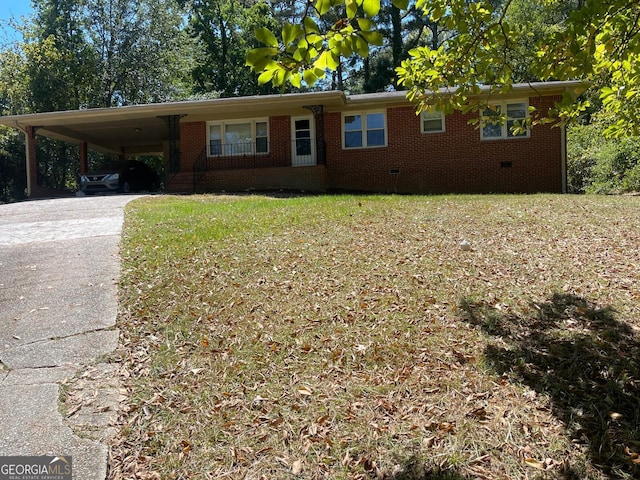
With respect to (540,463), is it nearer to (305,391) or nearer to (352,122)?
(305,391)

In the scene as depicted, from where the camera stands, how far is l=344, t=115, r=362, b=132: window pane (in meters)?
16.3

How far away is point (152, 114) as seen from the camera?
16.2 m

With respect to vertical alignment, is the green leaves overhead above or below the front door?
below

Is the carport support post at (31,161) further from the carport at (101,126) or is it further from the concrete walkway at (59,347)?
the concrete walkway at (59,347)

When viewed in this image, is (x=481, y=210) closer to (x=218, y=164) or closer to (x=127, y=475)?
(x=127, y=475)

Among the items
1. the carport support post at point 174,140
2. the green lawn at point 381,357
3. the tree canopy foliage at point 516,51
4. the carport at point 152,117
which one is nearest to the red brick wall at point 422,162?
the carport at point 152,117

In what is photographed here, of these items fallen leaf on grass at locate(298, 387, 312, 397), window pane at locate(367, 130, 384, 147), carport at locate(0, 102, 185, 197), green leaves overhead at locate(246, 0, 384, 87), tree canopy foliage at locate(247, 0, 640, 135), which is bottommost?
fallen leaf on grass at locate(298, 387, 312, 397)

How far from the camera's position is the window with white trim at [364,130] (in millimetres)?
16000

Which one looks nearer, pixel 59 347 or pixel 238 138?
pixel 59 347

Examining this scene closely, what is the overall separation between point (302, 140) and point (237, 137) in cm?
261

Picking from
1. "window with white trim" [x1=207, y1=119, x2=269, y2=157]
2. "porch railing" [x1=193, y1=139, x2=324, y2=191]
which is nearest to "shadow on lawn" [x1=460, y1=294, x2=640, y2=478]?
"porch railing" [x1=193, y1=139, x2=324, y2=191]

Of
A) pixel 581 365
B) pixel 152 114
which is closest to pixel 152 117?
pixel 152 114

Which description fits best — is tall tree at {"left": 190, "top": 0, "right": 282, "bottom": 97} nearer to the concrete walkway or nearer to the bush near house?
the bush near house

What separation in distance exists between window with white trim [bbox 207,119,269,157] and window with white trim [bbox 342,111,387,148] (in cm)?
301
